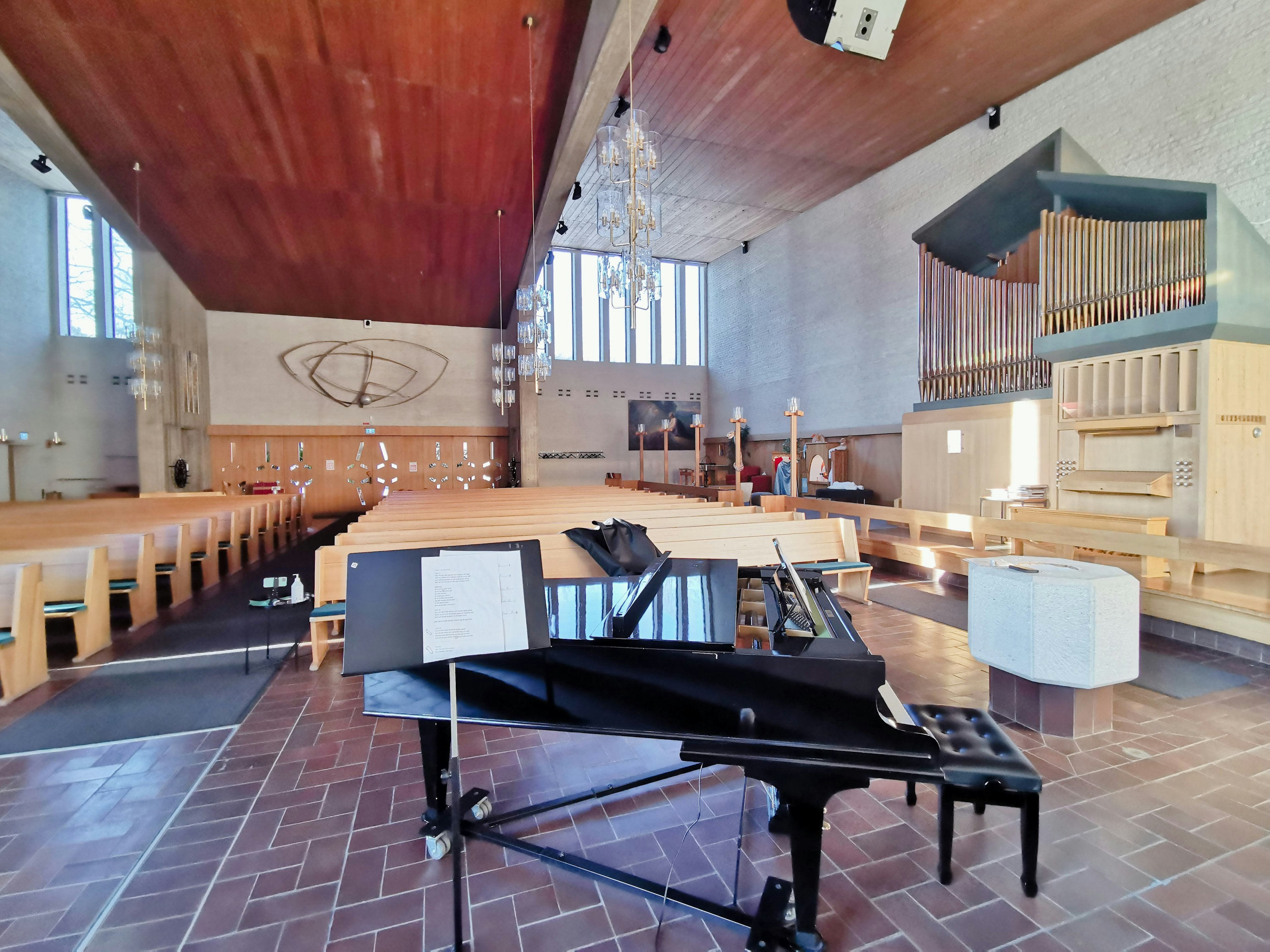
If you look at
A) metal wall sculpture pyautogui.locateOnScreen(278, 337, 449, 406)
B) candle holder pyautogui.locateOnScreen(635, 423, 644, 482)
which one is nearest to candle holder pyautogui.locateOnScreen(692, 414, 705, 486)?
candle holder pyautogui.locateOnScreen(635, 423, 644, 482)

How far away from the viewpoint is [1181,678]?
3.07 meters

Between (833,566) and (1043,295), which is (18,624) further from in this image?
(1043,295)

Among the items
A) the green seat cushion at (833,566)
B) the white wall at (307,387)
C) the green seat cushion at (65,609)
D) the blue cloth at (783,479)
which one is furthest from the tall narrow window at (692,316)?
the green seat cushion at (65,609)

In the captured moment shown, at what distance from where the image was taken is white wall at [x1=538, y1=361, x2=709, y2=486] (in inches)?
535

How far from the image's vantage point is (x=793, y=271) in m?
11.2

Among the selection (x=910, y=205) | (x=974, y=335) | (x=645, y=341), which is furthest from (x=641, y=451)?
(x=974, y=335)

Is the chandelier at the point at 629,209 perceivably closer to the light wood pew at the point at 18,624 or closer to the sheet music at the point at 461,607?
the sheet music at the point at 461,607

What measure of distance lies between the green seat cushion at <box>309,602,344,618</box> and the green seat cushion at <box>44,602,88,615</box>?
55.8 inches

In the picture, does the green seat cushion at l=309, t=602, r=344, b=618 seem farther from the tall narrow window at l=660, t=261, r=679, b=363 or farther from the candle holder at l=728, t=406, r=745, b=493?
the tall narrow window at l=660, t=261, r=679, b=363

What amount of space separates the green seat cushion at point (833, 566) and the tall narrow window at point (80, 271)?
12735mm

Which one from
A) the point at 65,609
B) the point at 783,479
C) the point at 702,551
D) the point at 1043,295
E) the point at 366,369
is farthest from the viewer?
the point at 366,369

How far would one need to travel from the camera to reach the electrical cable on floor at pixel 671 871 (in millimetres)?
1472

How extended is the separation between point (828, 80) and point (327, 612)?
7.28 metres

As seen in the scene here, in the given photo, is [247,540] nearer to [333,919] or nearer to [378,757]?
[378,757]
